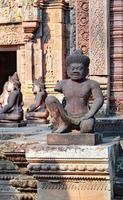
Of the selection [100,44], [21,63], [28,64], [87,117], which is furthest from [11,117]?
[21,63]

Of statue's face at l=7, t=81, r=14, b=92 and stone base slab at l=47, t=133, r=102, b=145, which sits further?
statue's face at l=7, t=81, r=14, b=92

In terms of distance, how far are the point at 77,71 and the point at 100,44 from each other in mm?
6266

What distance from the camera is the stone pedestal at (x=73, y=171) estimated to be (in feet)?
13.8

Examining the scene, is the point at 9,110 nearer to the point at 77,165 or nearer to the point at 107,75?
the point at 107,75

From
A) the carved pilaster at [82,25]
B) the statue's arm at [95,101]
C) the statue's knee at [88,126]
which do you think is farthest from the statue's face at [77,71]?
the carved pilaster at [82,25]

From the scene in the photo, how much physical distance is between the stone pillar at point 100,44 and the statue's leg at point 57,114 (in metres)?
6.04

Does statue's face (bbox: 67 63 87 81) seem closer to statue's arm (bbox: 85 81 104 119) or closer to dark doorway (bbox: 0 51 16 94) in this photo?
statue's arm (bbox: 85 81 104 119)

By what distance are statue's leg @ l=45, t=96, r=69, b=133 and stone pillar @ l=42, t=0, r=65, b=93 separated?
8.32 metres

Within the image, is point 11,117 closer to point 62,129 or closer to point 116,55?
point 116,55

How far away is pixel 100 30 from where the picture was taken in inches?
430

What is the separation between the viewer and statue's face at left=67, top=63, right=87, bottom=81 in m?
4.76

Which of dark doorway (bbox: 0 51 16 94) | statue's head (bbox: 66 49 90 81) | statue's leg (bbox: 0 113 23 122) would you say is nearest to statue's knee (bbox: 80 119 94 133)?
statue's head (bbox: 66 49 90 81)

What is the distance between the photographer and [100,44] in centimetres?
1091

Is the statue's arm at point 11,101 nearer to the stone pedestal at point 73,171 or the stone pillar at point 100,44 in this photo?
the stone pillar at point 100,44
